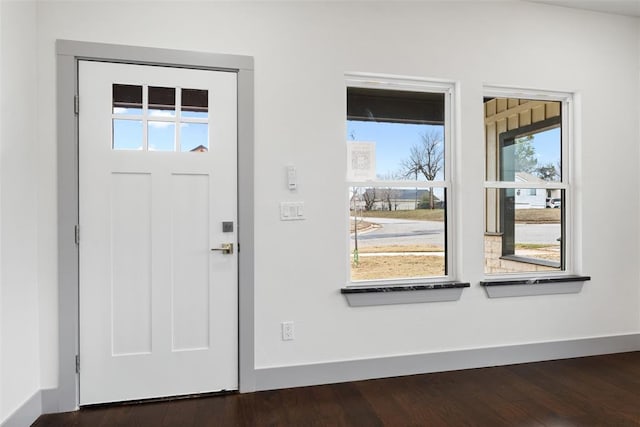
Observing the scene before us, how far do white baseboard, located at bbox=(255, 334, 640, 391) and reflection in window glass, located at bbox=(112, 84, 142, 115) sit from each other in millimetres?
1811

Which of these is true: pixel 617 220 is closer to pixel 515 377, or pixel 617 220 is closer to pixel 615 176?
pixel 615 176

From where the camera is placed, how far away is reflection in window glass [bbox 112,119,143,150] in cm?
226

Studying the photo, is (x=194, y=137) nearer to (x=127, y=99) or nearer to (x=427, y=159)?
(x=127, y=99)

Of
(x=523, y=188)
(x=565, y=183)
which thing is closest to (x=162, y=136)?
(x=523, y=188)

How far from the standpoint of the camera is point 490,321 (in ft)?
9.16

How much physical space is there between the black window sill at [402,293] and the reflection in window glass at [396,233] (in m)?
0.14

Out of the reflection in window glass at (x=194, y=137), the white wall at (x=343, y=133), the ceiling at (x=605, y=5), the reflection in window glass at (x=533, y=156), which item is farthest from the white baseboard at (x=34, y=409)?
the ceiling at (x=605, y=5)

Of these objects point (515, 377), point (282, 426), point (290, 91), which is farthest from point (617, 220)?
point (282, 426)

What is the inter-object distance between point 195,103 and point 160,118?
0.23 m

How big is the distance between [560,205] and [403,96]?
160 centimetres

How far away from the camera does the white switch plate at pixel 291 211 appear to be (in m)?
2.46

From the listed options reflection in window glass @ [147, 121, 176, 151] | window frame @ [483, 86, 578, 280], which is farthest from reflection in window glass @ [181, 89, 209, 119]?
window frame @ [483, 86, 578, 280]

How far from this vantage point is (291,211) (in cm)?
247

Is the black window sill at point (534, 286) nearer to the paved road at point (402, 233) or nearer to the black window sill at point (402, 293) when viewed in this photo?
the black window sill at point (402, 293)
